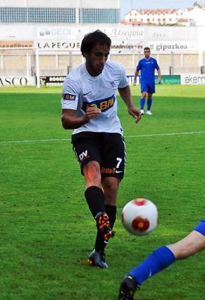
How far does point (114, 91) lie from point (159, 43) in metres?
84.4

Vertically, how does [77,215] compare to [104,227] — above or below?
below

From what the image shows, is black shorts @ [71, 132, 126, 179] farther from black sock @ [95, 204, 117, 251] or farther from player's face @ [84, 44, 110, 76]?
player's face @ [84, 44, 110, 76]

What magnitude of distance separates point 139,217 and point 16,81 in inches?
2191

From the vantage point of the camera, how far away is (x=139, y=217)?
7.07 m

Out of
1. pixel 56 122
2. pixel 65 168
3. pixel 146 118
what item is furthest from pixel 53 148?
pixel 146 118

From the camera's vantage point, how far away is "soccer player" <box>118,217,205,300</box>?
6.22 meters

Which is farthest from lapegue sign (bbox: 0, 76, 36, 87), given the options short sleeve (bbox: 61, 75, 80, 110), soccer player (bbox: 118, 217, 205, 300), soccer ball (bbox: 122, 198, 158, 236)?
soccer player (bbox: 118, 217, 205, 300)

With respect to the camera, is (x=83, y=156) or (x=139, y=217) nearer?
(x=139, y=217)

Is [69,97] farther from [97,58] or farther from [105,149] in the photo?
[105,149]

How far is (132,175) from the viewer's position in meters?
14.4

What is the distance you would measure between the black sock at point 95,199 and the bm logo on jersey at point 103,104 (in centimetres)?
77

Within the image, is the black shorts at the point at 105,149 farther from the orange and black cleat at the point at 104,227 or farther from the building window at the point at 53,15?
the building window at the point at 53,15

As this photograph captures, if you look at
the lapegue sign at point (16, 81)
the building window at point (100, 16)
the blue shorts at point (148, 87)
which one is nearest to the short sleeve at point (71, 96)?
the blue shorts at point (148, 87)

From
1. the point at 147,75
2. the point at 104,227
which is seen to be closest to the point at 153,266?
the point at 104,227
